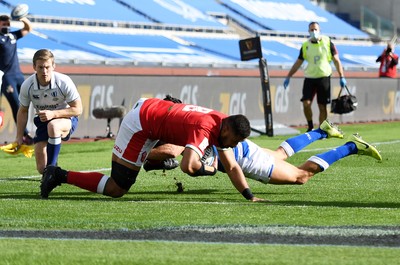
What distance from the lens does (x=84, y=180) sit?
1121 centimetres

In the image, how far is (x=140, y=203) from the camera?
10.9 m

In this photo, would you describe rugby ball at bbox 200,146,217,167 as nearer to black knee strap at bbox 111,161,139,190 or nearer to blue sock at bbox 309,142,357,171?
black knee strap at bbox 111,161,139,190

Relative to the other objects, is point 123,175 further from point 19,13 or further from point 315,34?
point 315,34

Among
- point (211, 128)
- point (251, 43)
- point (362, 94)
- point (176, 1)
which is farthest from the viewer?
point (176, 1)

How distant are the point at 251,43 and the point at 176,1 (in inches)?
807

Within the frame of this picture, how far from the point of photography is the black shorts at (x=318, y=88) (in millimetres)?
22531

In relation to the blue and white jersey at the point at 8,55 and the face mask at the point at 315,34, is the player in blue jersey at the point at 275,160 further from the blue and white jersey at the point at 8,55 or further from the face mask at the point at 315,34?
the face mask at the point at 315,34

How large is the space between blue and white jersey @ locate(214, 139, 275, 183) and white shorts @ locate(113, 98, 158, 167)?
887 millimetres

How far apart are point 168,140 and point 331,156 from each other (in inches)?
84.7

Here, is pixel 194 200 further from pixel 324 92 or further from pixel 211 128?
pixel 324 92

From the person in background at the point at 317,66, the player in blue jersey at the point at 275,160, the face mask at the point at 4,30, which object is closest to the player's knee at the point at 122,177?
the player in blue jersey at the point at 275,160

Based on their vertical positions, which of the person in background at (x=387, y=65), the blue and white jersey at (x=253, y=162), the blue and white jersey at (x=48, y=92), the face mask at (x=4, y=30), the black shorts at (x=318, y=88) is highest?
the blue and white jersey at (x=48, y=92)

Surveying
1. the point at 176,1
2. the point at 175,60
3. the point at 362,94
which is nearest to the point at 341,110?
the point at 362,94

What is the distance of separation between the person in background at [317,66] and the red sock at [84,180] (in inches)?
454
